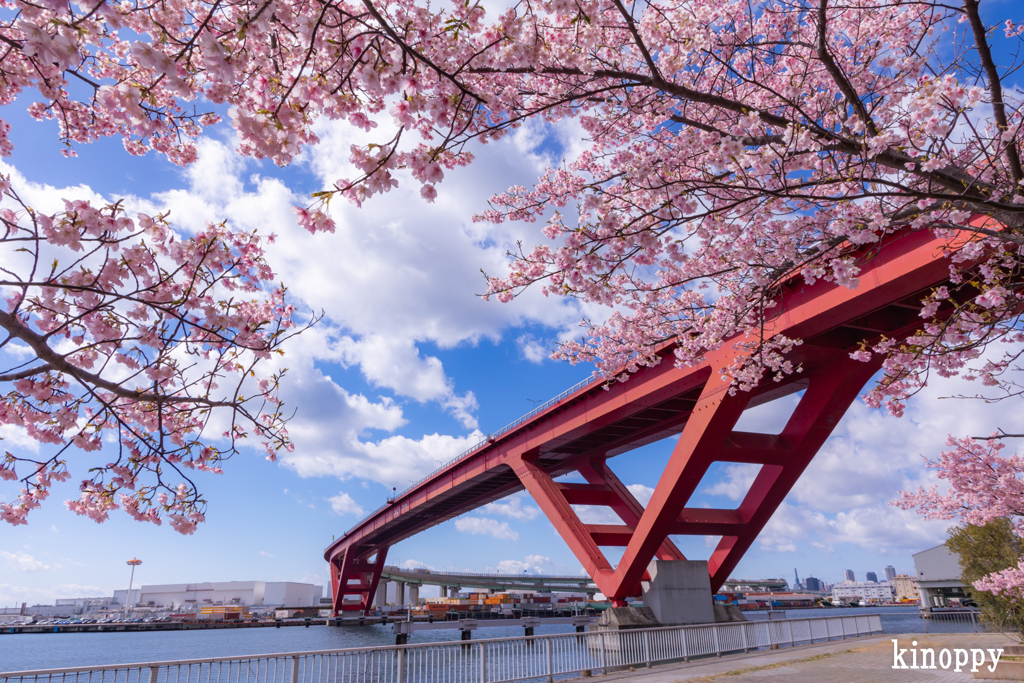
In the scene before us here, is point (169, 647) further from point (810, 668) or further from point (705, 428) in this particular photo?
point (810, 668)

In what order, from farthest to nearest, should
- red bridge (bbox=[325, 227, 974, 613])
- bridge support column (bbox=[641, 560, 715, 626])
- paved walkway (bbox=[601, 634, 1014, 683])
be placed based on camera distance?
bridge support column (bbox=[641, 560, 715, 626]), red bridge (bbox=[325, 227, 974, 613]), paved walkway (bbox=[601, 634, 1014, 683])

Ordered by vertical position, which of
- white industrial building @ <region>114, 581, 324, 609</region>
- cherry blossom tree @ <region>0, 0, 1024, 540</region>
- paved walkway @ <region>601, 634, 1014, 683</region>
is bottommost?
white industrial building @ <region>114, 581, 324, 609</region>

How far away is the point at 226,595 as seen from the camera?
4663 inches

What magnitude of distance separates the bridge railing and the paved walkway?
530mm

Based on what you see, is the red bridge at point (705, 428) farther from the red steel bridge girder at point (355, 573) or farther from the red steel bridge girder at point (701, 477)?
the red steel bridge girder at point (355, 573)

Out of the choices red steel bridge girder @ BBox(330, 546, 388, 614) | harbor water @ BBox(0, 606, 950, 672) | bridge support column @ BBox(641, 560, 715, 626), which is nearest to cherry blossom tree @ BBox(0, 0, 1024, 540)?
bridge support column @ BBox(641, 560, 715, 626)

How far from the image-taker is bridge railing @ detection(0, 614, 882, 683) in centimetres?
743

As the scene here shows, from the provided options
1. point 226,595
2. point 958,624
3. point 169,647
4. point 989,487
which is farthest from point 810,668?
point 226,595

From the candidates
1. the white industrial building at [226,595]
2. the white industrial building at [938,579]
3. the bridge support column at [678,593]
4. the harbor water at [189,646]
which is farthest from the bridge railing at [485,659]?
the white industrial building at [226,595]

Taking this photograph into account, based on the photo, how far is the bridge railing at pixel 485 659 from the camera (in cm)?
743

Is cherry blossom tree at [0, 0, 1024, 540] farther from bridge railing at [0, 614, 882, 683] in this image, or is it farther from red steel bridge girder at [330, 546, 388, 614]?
red steel bridge girder at [330, 546, 388, 614]

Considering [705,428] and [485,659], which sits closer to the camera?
[485,659]

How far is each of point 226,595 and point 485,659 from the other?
134514 millimetres

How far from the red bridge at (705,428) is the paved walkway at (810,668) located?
15.3ft
